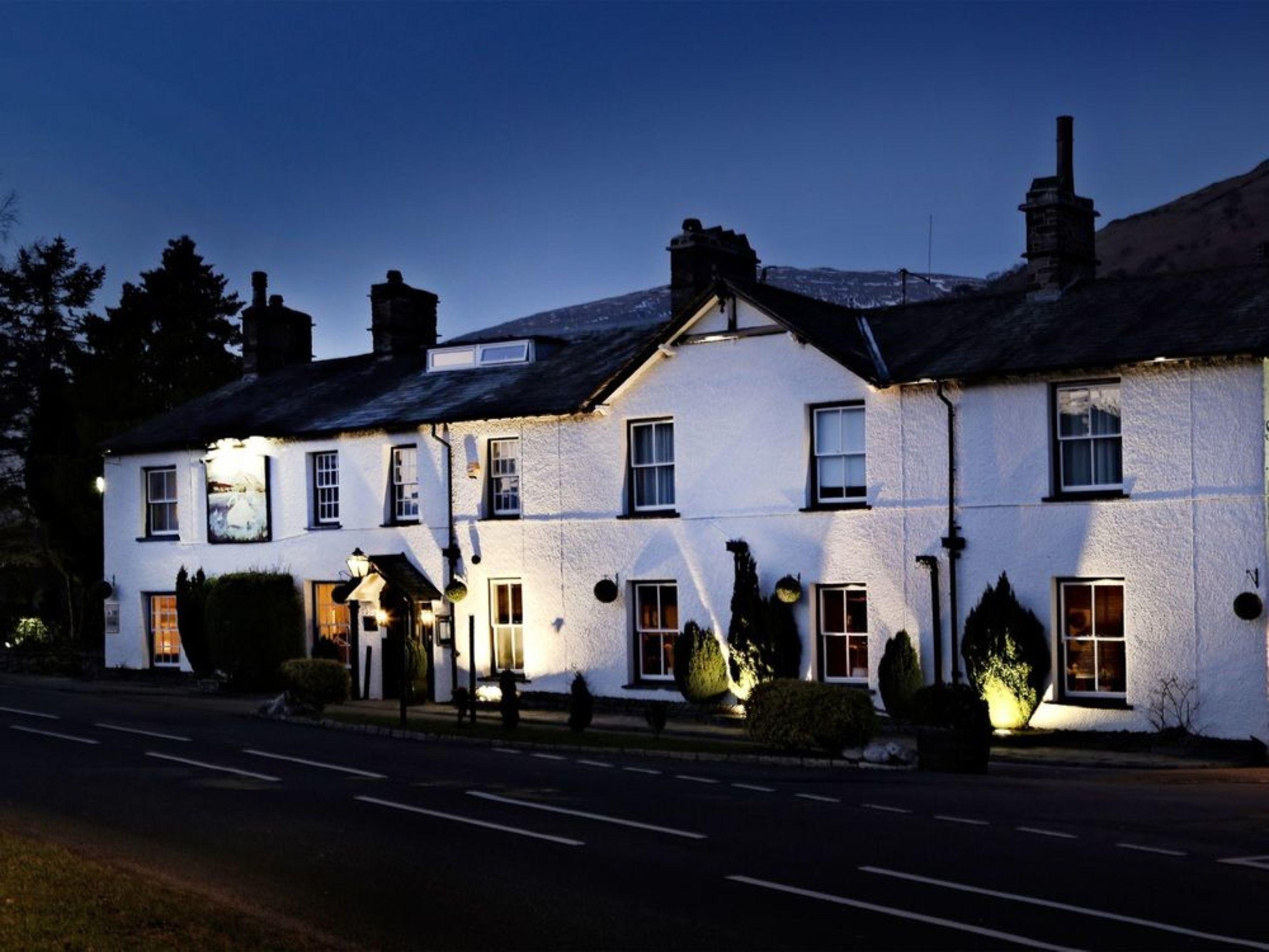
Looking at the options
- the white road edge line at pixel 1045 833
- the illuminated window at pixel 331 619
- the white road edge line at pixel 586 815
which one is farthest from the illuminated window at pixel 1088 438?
the illuminated window at pixel 331 619

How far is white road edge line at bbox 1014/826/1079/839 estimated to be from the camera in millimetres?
15305

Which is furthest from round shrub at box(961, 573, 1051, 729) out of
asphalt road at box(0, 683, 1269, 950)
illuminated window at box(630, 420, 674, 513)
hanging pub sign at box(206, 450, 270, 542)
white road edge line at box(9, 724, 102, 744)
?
hanging pub sign at box(206, 450, 270, 542)

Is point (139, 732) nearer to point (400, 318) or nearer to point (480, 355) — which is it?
point (480, 355)

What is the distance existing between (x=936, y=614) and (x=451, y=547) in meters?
11.1

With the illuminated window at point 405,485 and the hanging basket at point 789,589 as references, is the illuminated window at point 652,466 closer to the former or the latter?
the hanging basket at point 789,589

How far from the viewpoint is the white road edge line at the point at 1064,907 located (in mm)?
10820

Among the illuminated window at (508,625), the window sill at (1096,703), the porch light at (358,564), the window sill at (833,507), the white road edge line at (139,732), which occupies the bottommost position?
the white road edge line at (139,732)

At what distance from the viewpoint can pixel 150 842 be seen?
15.3m

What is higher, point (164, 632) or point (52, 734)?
point (164, 632)

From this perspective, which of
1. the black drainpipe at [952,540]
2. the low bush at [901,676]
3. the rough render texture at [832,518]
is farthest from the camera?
the low bush at [901,676]

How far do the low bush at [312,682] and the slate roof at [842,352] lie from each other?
610 centimetres

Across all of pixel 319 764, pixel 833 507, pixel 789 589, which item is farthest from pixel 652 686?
pixel 319 764

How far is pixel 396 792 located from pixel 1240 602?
13091mm

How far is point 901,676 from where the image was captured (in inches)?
1066
